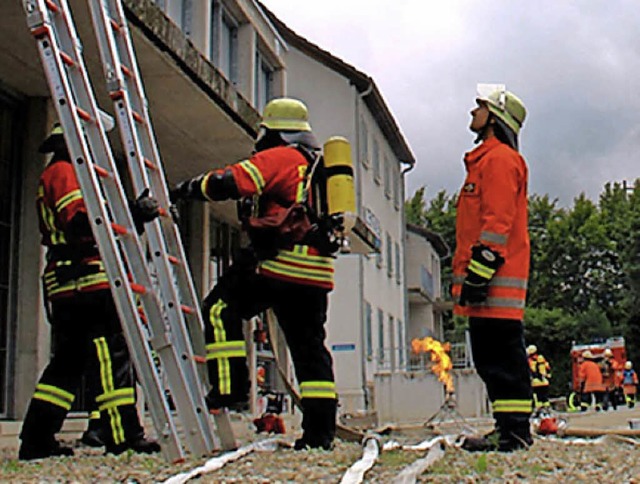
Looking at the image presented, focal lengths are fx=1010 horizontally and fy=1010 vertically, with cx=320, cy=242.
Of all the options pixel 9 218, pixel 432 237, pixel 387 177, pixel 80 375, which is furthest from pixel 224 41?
pixel 432 237

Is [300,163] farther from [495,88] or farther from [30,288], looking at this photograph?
[30,288]

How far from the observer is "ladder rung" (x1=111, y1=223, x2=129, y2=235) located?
16.3 feet

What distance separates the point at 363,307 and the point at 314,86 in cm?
631

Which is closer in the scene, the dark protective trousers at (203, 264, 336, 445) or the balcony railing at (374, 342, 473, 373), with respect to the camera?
the dark protective trousers at (203, 264, 336, 445)

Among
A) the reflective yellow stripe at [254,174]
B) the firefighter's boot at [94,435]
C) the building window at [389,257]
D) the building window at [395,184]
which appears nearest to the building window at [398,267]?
the building window at [395,184]

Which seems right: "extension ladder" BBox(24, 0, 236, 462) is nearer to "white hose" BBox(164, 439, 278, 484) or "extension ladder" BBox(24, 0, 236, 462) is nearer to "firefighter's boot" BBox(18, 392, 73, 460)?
"white hose" BBox(164, 439, 278, 484)

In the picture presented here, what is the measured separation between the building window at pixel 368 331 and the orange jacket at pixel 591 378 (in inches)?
232

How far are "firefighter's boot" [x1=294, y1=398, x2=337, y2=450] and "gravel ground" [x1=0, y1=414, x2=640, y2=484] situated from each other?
0.37 feet

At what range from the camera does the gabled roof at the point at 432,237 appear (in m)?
42.9

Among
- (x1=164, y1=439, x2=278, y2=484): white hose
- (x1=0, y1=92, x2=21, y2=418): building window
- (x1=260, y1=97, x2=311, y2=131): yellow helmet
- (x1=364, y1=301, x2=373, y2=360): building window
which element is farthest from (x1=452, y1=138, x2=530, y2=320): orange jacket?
(x1=364, y1=301, x2=373, y2=360): building window

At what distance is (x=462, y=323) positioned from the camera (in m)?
51.7

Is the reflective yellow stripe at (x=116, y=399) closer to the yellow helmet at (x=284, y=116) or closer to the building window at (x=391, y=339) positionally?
the yellow helmet at (x=284, y=116)

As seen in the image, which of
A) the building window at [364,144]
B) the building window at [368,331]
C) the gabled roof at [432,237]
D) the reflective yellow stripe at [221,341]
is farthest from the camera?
the gabled roof at [432,237]

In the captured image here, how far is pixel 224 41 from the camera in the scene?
1205 centimetres
